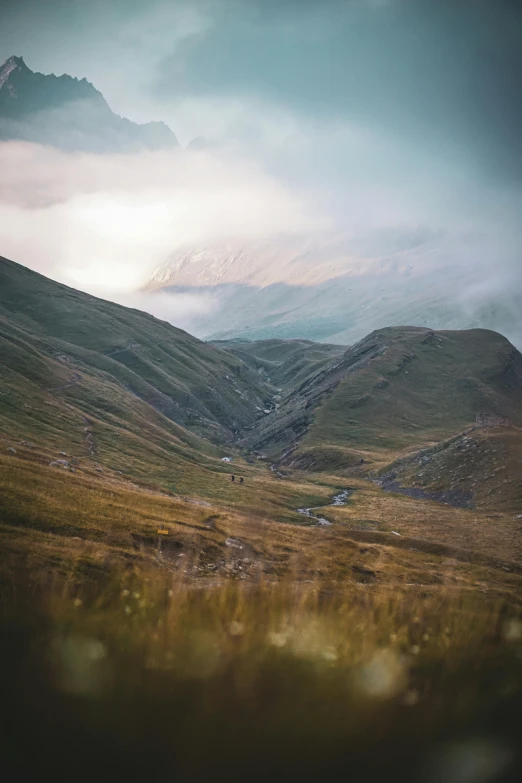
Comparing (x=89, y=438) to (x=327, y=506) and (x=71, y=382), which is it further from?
(x=327, y=506)

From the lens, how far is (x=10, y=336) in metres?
Result: 151

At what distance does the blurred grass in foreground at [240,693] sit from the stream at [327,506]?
75.5m

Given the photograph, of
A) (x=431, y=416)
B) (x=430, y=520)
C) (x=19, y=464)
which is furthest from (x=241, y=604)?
(x=431, y=416)

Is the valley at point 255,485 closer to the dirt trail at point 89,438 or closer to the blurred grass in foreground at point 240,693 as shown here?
the dirt trail at point 89,438

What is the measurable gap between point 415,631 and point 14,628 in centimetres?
780

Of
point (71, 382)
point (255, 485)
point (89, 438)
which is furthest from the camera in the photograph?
point (71, 382)

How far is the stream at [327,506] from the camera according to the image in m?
87.1

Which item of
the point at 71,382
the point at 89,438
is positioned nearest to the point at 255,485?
the point at 89,438

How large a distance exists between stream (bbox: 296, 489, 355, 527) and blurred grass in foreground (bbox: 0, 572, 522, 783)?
248 ft

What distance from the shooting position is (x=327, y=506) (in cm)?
10412

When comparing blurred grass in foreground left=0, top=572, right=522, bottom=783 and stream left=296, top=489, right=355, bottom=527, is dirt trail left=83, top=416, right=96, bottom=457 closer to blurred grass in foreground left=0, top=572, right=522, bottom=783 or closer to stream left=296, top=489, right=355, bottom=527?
stream left=296, top=489, right=355, bottom=527

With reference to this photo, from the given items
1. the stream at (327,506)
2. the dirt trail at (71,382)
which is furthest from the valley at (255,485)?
the dirt trail at (71,382)

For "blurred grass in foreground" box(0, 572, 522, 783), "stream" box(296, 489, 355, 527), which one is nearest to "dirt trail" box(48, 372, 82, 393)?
"stream" box(296, 489, 355, 527)

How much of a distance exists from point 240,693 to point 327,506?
99.9 metres
